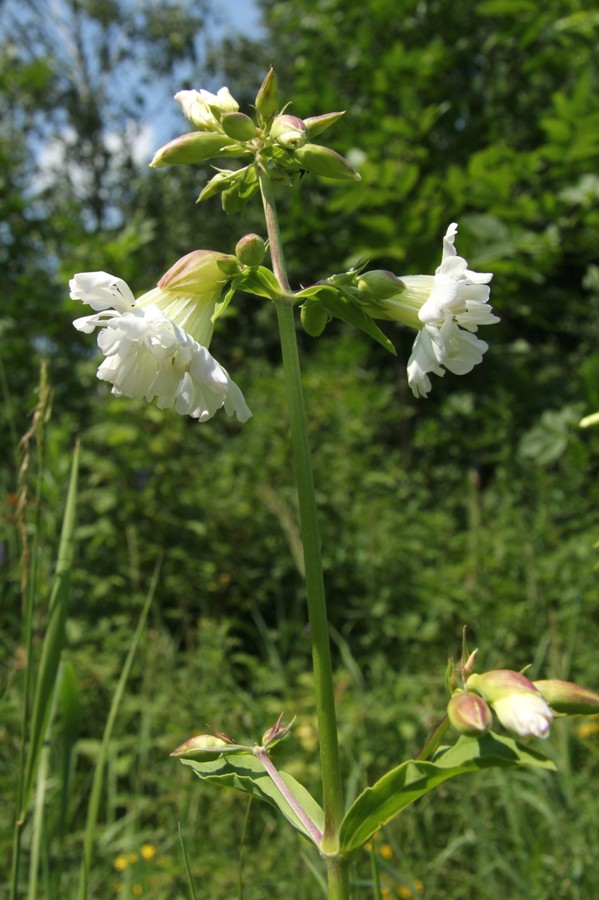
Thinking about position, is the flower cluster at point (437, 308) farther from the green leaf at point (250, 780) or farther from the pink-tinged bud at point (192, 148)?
the green leaf at point (250, 780)

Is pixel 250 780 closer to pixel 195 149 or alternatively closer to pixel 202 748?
pixel 202 748

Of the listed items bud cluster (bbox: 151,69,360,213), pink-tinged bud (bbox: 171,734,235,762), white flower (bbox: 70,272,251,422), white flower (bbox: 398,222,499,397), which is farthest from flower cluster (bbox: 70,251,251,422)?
pink-tinged bud (bbox: 171,734,235,762)

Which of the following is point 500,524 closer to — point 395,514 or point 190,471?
point 395,514

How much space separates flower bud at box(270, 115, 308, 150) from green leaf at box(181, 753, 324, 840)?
74 cm

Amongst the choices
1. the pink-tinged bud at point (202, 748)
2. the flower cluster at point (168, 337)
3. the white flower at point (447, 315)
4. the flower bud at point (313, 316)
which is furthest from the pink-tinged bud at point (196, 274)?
the pink-tinged bud at point (202, 748)

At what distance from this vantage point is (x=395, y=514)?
3.67 metres

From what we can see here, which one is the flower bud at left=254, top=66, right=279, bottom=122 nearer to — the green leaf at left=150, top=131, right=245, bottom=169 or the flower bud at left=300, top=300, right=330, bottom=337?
the green leaf at left=150, top=131, right=245, bottom=169

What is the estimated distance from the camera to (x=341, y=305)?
1.01 metres

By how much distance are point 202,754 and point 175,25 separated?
56.7 feet

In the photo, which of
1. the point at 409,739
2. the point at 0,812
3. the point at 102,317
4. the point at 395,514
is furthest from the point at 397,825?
the point at 395,514

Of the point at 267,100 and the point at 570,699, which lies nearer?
the point at 570,699

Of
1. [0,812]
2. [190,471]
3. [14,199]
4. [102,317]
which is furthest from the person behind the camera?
[14,199]

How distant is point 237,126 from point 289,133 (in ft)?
0.21

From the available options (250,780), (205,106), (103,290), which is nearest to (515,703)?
(250,780)
